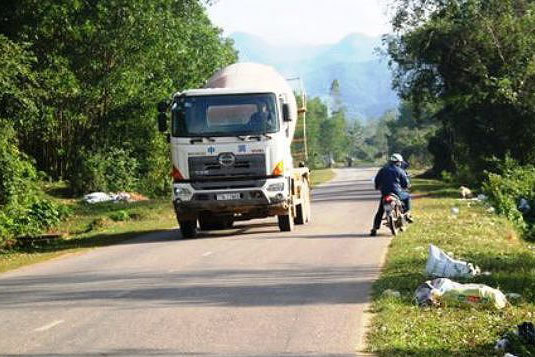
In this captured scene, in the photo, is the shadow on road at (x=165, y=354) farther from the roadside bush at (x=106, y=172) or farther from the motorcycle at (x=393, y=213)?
the roadside bush at (x=106, y=172)

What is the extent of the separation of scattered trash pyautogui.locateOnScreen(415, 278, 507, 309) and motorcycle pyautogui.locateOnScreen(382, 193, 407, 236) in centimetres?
829

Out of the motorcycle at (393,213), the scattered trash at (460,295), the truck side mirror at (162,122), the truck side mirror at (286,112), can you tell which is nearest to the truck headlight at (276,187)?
the truck side mirror at (286,112)

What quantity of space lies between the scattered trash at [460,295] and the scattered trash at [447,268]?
1683 mm

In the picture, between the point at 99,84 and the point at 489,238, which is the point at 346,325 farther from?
the point at 99,84

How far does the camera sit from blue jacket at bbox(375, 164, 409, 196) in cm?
1875

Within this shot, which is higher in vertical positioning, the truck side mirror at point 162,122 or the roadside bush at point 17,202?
the truck side mirror at point 162,122

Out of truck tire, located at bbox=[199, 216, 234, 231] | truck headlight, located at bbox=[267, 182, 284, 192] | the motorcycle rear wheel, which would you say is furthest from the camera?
truck tire, located at bbox=[199, 216, 234, 231]

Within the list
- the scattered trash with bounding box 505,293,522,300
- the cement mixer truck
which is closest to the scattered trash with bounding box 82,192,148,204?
the cement mixer truck

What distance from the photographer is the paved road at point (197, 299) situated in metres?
8.14

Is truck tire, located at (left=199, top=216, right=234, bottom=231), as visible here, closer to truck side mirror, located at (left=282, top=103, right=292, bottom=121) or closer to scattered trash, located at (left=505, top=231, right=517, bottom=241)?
truck side mirror, located at (left=282, top=103, right=292, bottom=121)

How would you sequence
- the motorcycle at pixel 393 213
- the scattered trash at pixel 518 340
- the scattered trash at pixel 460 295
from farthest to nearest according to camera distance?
1. the motorcycle at pixel 393 213
2. the scattered trash at pixel 460 295
3. the scattered trash at pixel 518 340

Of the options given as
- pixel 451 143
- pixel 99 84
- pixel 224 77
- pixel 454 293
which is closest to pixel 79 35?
pixel 99 84

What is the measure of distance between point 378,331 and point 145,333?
7.85 feet

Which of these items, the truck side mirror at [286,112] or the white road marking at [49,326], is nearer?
the white road marking at [49,326]
